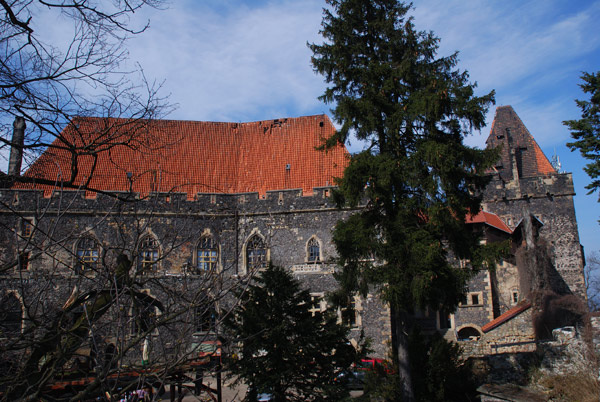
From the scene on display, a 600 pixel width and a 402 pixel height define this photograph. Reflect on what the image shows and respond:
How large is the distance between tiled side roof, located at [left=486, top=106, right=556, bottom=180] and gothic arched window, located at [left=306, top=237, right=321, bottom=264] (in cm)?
1074

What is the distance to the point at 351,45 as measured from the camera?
37.2 ft

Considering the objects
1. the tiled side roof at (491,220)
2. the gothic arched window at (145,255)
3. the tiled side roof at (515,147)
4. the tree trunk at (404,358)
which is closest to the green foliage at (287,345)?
the gothic arched window at (145,255)

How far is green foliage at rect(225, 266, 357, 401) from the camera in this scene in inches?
305

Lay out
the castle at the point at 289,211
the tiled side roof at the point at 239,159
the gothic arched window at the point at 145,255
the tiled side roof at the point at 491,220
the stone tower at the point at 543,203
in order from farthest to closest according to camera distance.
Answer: the stone tower at the point at 543,203
the tiled side roof at the point at 491,220
the tiled side roof at the point at 239,159
the castle at the point at 289,211
the gothic arched window at the point at 145,255

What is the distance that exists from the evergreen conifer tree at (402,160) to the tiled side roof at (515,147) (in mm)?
14180

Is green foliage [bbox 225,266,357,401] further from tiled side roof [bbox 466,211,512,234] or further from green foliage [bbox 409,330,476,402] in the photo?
tiled side roof [bbox 466,211,512,234]

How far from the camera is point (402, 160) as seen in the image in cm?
1048

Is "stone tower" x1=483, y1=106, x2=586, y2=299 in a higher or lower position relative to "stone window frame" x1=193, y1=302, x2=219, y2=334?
higher

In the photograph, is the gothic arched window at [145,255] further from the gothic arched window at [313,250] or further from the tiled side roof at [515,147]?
the tiled side roof at [515,147]

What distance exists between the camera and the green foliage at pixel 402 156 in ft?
33.0

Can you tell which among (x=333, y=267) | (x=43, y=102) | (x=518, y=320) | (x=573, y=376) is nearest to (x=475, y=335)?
(x=518, y=320)

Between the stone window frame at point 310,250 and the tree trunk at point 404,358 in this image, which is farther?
the stone window frame at point 310,250

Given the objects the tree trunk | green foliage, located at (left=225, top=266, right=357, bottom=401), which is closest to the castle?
the tree trunk

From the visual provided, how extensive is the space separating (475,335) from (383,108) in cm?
1424
